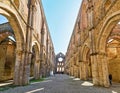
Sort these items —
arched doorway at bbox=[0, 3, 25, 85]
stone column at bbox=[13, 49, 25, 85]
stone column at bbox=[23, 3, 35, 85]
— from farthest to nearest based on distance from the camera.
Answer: stone column at bbox=[23, 3, 35, 85]
stone column at bbox=[13, 49, 25, 85]
arched doorway at bbox=[0, 3, 25, 85]

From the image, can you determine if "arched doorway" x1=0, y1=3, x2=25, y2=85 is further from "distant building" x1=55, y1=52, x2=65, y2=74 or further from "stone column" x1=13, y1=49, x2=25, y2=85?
"distant building" x1=55, y1=52, x2=65, y2=74

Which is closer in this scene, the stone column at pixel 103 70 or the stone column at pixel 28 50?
the stone column at pixel 103 70

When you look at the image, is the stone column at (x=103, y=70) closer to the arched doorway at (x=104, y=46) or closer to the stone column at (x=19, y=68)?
the arched doorway at (x=104, y=46)

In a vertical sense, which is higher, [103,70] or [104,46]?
[104,46]

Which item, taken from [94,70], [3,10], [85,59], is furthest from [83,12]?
[3,10]

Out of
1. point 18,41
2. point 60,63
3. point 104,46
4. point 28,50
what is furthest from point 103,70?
point 60,63

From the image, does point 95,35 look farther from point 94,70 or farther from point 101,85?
point 101,85

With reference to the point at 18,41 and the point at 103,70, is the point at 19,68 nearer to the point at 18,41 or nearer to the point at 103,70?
the point at 18,41

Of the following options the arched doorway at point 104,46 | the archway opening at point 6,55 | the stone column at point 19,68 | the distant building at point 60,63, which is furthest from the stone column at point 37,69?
the distant building at point 60,63

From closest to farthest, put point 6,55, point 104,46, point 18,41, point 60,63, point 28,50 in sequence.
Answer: point 18,41 → point 104,46 → point 28,50 → point 6,55 → point 60,63

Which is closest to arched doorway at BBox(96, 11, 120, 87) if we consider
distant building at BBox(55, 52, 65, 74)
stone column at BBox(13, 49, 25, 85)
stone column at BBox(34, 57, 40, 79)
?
stone column at BBox(13, 49, 25, 85)

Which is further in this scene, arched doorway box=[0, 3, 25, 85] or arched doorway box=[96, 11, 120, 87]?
arched doorway box=[96, 11, 120, 87]

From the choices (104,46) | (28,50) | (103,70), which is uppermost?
(104,46)

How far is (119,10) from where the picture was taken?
27.1ft
